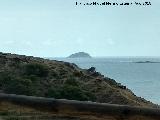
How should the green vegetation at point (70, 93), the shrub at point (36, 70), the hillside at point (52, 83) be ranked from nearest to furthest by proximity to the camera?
the green vegetation at point (70, 93)
the hillside at point (52, 83)
the shrub at point (36, 70)

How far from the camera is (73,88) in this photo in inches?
1102

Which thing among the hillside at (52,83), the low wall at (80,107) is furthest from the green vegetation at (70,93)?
the low wall at (80,107)

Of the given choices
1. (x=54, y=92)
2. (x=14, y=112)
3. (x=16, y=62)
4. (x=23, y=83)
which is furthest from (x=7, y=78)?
(x=14, y=112)

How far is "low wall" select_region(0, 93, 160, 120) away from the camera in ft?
18.5

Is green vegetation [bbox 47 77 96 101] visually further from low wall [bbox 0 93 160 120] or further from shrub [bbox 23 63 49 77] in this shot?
low wall [bbox 0 93 160 120]

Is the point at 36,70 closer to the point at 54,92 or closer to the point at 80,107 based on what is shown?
the point at 54,92

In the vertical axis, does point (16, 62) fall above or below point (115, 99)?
above

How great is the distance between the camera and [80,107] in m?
6.00

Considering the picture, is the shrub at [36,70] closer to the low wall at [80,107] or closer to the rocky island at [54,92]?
the rocky island at [54,92]

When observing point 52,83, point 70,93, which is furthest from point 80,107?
point 52,83

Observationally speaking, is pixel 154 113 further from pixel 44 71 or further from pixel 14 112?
pixel 44 71

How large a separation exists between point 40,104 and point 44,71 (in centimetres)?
2797

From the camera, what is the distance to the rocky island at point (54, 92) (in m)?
5.95

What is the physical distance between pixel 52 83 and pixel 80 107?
Answer: 86.6 ft
